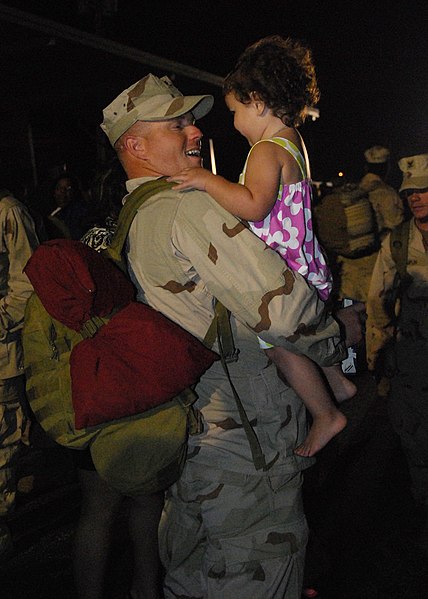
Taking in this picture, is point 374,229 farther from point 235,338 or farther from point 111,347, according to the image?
point 111,347

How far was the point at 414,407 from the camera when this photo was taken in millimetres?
4520

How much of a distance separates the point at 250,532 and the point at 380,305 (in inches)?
113

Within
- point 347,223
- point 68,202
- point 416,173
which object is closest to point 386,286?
point 416,173

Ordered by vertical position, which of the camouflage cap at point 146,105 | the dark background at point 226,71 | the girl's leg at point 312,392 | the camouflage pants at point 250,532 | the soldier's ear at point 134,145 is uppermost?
the camouflage cap at point 146,105

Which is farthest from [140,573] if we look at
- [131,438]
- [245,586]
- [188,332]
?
[188,332]

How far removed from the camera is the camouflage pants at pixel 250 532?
7.29ft

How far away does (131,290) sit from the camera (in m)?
2.21

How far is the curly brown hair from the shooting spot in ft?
9.21

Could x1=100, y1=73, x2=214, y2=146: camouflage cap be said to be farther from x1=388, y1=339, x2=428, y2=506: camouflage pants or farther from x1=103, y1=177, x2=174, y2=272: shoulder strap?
x1=388, y1=339, x2=428, y2=506: camouflage pants

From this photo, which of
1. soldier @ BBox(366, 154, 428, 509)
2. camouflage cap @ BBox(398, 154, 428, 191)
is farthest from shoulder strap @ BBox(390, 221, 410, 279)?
camouflage cap @ BBox(398, 154, 428, 191)

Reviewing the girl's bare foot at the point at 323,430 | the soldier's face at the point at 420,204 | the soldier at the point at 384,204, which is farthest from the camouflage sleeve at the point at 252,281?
the soldier at the point at 384,204

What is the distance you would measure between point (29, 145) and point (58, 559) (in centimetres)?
622

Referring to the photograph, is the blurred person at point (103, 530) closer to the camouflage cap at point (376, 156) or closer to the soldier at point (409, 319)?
the soldier at point (409, 319)

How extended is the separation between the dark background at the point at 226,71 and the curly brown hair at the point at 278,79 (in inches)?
207
